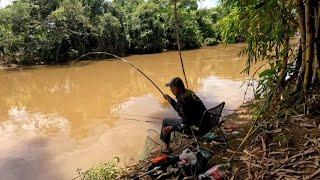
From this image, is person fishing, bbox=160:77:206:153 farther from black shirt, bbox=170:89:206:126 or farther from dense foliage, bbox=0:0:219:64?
dense foliage, bbox=0:0:219:64

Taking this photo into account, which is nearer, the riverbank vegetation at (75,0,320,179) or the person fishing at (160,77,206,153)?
the riverbank vegetation at (75,0,320,179)

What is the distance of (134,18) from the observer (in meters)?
24.3

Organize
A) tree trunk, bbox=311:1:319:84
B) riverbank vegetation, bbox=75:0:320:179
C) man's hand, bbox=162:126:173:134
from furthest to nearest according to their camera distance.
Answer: man's hand, bbox=162:126:173:134, tree trunk, bbox=311:1:319:84, riverbank vegetation, bbox=75:0:320:179

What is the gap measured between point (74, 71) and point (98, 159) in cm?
1234

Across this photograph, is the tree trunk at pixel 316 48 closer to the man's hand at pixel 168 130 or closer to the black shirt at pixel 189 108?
the black shirt at pixel 189 108

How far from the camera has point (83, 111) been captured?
9609 millimetres

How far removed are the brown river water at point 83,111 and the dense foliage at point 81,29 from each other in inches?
129

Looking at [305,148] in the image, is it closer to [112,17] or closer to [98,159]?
[98,159]

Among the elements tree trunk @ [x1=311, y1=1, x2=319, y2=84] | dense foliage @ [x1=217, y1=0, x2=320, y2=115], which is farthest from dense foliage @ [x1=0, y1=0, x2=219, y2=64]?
tree trunk @ [x1=311, y1=1, x2=319, y2=84]

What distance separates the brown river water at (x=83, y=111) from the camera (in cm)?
620

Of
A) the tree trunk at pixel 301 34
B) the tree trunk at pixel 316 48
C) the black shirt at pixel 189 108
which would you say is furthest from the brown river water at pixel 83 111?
the tree trunk at pixel 316 48

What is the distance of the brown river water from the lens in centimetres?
620

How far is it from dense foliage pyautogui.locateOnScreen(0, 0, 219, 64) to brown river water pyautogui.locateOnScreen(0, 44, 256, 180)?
3.27 metres

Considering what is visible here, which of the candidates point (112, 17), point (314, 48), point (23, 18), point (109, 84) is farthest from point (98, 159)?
point (112, 17)
